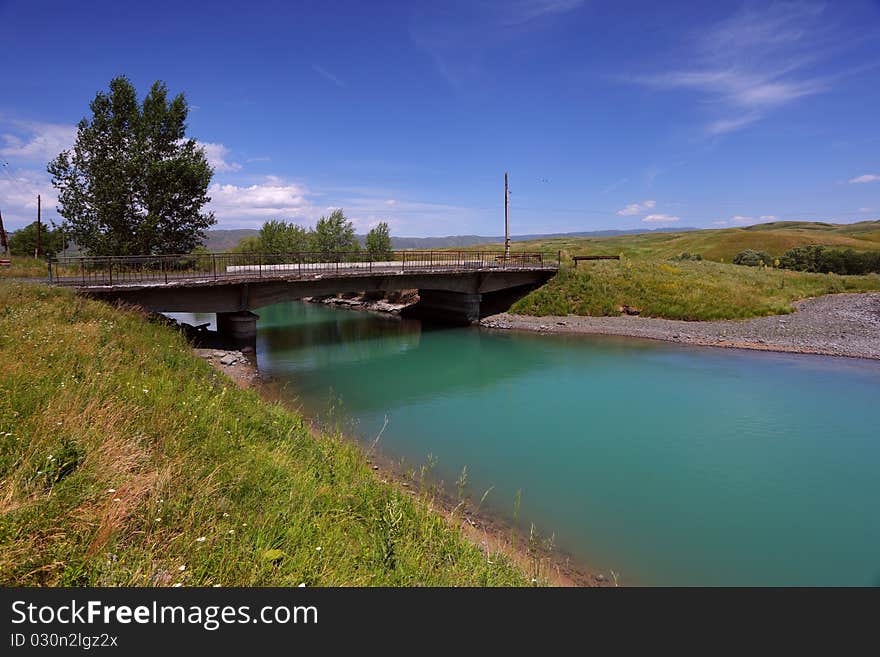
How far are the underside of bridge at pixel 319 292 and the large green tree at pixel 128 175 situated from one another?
45.3ft

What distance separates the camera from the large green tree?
114 feet

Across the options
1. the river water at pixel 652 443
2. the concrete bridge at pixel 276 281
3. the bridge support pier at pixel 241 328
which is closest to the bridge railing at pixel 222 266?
the concrete bridge at pixel 276 281

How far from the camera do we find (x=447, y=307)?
40406 mm

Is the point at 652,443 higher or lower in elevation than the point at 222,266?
lower

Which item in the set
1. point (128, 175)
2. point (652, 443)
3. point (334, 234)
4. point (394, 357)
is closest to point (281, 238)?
point (334, 234)

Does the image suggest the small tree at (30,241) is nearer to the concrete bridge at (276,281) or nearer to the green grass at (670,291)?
the concrete bridge at (276,281)

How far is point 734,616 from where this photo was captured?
14.8 feet

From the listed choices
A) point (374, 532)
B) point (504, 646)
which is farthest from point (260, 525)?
point (504, 646)

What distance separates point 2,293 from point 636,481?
2016 cm

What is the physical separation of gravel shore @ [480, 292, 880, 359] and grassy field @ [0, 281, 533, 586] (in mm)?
26483

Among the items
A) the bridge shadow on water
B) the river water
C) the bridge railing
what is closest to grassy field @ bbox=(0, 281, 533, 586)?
the river water

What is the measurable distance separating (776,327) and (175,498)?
35.8m

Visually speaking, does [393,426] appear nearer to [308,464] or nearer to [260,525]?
[308,464]

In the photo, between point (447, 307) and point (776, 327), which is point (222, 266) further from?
point (776, 327)
